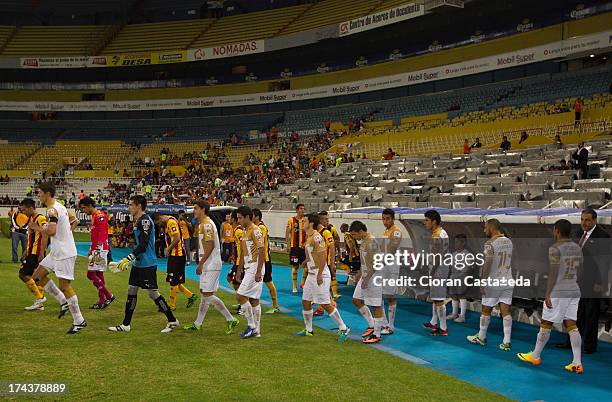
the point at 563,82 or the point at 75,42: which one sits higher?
the point at 75,42

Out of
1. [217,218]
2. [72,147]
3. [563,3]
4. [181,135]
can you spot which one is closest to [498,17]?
[563,3]

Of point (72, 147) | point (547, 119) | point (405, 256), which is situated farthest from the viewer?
point (72, 147)

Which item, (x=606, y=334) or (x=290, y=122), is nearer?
(x=606, y=334)

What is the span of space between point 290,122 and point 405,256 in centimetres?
4188

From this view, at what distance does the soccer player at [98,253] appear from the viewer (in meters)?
12.1

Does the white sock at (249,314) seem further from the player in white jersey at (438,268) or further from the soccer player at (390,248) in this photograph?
the player in white jersey at (438,268)

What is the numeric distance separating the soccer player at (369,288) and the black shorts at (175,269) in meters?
4.00

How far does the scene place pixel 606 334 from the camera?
9.90 metres

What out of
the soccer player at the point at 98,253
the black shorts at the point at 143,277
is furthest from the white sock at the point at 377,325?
the soccer player at the point at 98,253

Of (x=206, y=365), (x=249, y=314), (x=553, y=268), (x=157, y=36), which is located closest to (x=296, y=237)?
(x=249, y=314)

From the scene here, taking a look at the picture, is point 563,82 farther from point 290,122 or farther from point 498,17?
point 290,122

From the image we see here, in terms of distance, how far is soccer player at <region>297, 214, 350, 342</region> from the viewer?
9656 millimetres

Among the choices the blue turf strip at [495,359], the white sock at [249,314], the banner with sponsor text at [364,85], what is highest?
the banner with sponsor text at [364,85]

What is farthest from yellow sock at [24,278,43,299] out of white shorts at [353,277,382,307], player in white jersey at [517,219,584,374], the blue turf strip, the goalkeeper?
player in white jersey at [517,219,584,374]
